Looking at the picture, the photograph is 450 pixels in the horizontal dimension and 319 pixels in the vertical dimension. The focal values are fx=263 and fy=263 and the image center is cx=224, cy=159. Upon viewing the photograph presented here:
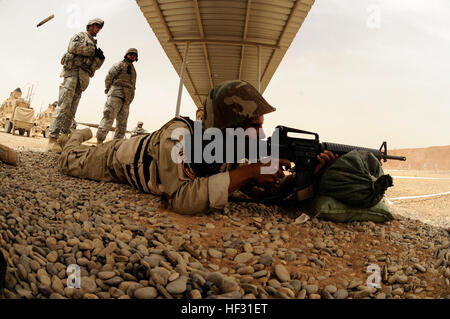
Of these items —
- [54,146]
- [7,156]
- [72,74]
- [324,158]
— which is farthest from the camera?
[54,146]

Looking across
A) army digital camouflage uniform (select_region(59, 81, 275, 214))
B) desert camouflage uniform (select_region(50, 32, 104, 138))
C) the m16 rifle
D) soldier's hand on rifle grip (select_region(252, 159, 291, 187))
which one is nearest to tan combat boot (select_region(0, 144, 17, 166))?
army digital camouflage uniform (select_region(59, 81, 275, 214))

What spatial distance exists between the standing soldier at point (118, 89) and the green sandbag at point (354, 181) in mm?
4702

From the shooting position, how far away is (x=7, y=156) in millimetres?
2854

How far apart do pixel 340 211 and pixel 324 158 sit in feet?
1.54

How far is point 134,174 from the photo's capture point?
233 centimetres

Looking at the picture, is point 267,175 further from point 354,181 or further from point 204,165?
point 354,181

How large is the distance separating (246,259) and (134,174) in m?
1.36

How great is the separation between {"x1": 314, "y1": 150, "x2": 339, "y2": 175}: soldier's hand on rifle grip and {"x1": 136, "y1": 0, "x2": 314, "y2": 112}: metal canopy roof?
4.23 meters

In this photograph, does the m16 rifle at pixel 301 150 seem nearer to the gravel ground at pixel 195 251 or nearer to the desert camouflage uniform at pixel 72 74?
the gravel ground at pixel 195 251

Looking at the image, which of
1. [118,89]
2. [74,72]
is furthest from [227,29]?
[74,72]

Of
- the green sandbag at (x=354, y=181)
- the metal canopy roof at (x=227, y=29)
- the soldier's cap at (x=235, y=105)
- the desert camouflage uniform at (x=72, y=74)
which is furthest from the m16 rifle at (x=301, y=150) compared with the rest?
the metal canopy roof at (x=227, y=29)

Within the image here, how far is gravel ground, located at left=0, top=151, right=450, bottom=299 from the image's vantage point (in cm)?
106

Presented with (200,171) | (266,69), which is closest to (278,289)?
(200,171)

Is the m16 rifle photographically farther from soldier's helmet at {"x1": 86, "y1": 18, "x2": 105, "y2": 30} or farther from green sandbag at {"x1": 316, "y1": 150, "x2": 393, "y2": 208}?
soldier's helmet at {"x1": 86, "y1": 18, "x2": 105, "y2": 30}
